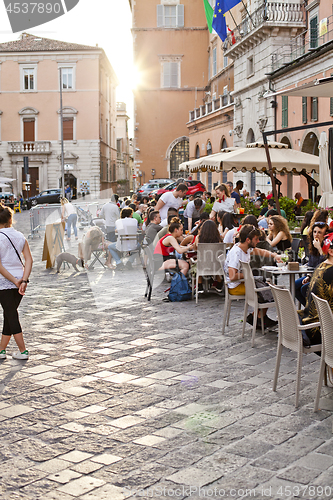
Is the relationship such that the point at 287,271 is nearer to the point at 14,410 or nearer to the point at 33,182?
the point at 14,410

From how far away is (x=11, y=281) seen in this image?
18.1 feet

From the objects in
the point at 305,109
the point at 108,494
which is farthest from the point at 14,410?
the point at 305,109

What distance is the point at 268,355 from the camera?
5.60 meters

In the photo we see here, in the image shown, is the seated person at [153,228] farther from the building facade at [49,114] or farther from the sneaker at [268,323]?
the building facade at [49,114]

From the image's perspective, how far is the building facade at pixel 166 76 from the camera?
4231 centimetres

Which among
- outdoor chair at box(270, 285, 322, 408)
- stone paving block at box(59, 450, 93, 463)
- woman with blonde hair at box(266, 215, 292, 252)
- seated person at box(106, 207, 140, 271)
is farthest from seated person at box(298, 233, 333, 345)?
seated person at box(106, 207, 140, 271)

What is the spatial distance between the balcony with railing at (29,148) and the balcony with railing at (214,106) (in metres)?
15.1

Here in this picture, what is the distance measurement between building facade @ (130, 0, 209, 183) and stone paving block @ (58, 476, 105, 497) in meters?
40.5

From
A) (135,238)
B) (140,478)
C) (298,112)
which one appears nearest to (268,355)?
(140,478)

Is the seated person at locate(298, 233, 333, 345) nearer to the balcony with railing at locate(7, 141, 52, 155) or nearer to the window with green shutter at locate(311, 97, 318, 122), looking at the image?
the window with green shutter at locate(311, 97, 318, 122)

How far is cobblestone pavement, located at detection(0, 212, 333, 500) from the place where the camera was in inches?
124

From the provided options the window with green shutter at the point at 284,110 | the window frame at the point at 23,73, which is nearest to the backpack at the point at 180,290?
the window with green shutter at the point at 284,110

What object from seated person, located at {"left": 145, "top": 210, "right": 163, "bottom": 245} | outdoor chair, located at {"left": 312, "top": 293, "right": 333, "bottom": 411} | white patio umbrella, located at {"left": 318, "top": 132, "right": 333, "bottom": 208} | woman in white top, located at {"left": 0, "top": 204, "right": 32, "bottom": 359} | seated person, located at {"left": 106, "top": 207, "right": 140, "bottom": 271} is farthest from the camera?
seated person, located at {"left": 106, "top": 207, "right": 140, "bottom": 271}

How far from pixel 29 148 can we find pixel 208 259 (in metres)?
42.0
